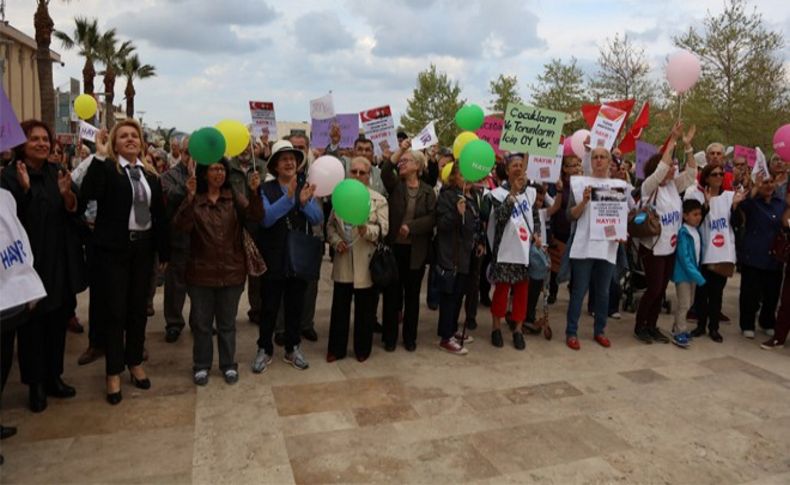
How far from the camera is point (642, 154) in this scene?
21.9 feet

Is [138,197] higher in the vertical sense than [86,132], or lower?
lower

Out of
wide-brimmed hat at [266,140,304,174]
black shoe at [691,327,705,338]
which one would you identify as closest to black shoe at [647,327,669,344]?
black shoe at [691,327,705,338]

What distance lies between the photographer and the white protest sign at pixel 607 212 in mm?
5770

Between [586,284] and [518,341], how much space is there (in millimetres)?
953

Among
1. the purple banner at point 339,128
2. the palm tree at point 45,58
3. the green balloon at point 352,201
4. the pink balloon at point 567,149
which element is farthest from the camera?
the palm tree at point 45,58

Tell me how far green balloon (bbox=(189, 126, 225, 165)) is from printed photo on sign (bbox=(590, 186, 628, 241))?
3710mm

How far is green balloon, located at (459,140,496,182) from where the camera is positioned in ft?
16.6

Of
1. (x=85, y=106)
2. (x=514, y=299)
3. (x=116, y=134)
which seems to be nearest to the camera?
(x=116, y=134)

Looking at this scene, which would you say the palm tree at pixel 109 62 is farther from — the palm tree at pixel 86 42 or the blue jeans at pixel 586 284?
the blue jeans at pixel 586 284

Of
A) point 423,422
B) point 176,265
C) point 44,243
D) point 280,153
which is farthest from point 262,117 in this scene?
point 423,422

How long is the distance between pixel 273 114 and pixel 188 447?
5080mm

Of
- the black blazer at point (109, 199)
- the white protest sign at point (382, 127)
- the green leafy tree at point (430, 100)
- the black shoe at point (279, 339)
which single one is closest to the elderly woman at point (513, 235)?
the black shoe at point (279, 339)

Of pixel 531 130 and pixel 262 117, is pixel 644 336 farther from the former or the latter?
pixel 262 117

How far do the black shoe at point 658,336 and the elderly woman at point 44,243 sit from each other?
563cm
